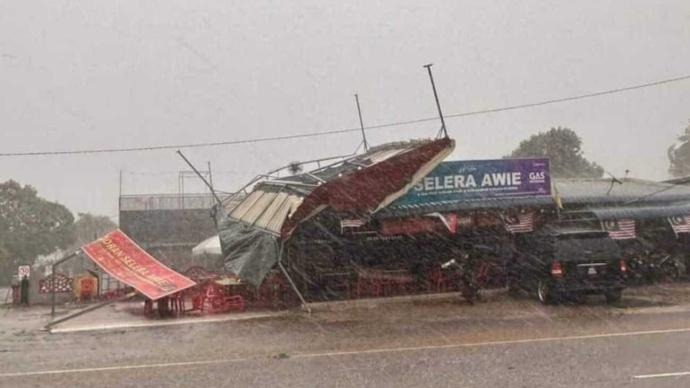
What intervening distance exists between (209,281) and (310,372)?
10.9 metres

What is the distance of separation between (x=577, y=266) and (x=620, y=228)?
4372 mm

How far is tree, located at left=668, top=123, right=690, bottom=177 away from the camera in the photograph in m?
58.7

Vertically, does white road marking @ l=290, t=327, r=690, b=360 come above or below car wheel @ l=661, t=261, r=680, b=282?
below

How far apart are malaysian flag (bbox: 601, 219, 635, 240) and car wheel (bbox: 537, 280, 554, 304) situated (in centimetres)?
370

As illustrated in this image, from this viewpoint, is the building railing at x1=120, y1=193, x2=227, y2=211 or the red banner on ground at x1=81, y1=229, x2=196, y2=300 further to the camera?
the building railing at x1=120, y1=193, x2=227, y2=211

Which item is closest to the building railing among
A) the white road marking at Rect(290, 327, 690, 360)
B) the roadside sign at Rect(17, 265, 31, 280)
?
the roadside sign at Rect(17, 265, 31, 280)

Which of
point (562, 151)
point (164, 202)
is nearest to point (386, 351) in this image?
point (164, 202)

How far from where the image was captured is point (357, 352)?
10.7 metres

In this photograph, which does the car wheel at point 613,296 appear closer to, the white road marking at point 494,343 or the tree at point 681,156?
the white road marking at point 494,343

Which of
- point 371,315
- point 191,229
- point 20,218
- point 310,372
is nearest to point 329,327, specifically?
point 371,315

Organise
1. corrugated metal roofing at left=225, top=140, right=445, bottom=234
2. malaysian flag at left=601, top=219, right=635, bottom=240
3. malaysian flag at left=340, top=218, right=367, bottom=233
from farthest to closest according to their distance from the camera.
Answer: malaysian flag at left=601, top=219, right=635, bottom=240 < malaysian flag at left=340, top=218, right=367, bottom=233 < corrugated metal roofing at left=225, top=140, right=445, bottom=234

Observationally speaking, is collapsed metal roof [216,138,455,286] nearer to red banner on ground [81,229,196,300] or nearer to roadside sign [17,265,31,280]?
red banner on ground [81,229,196,300]

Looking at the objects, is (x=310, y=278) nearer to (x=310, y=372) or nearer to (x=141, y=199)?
(x=310, y=372)

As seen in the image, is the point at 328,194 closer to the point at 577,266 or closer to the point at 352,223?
the point at 352,223
